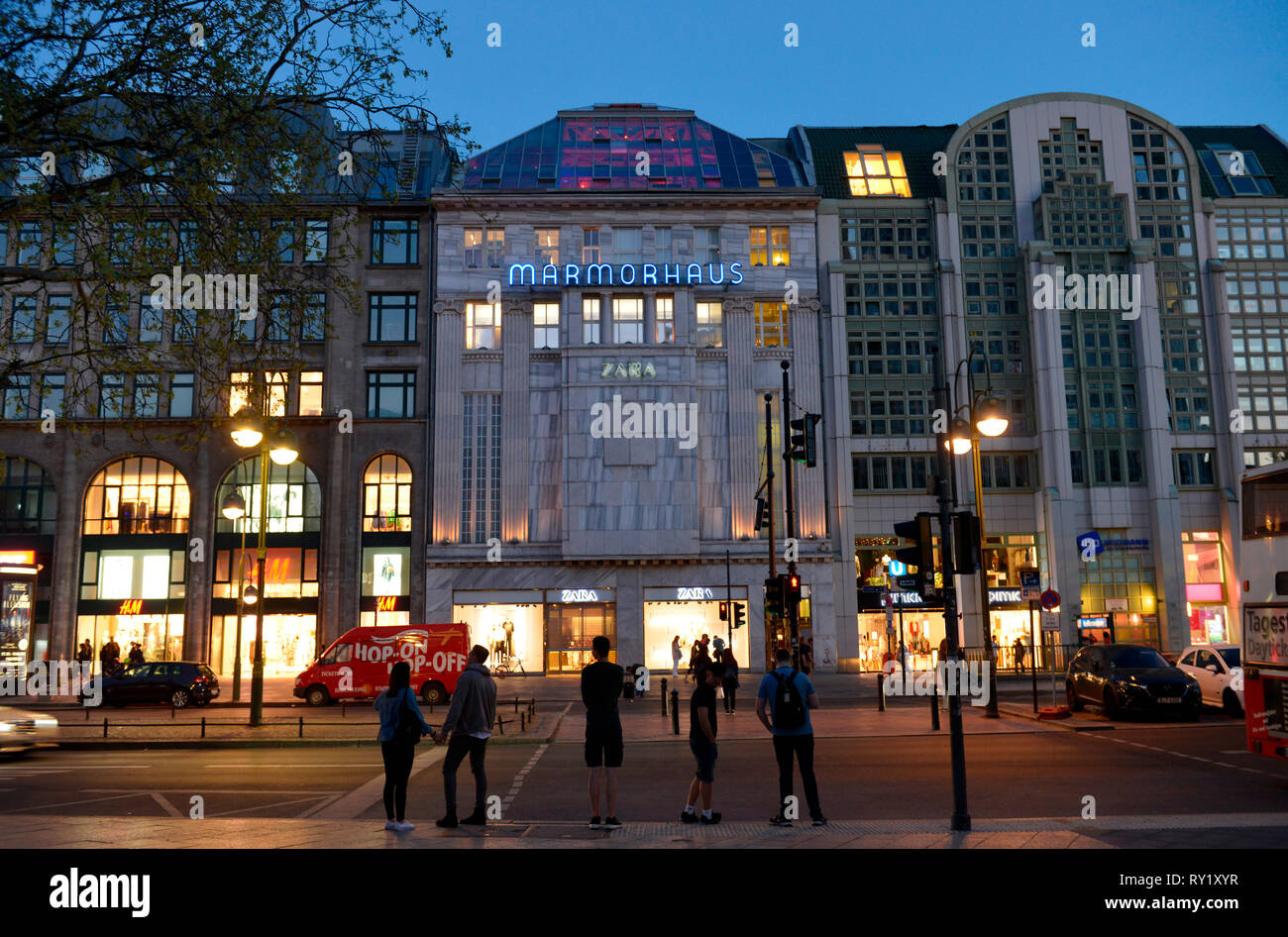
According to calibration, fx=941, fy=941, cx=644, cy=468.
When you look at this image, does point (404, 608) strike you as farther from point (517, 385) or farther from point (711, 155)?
point (711, 155)

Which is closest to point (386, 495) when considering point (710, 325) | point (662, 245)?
point (710, 325)

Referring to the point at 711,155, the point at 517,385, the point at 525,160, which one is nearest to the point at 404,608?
the point at 517,385

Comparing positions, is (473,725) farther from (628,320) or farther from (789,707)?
(628,320)

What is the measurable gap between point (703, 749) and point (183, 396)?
4237cm

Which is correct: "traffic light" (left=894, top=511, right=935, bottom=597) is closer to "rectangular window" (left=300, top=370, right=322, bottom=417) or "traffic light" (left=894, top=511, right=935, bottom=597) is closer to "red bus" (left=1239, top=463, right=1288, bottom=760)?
"red bus" (left=1239, top=463, right=1288, bottom=760)

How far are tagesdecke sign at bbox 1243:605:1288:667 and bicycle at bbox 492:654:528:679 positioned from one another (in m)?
33.3

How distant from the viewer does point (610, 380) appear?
45.3 m

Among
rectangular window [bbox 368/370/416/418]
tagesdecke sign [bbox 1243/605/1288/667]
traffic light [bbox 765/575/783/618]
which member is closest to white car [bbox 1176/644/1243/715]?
tagesdecke sign [bbox 1243/605/1288/667]

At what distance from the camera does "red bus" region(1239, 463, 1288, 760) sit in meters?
12.8

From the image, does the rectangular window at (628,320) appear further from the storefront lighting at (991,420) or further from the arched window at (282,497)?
the storefront lighting at (991,420)

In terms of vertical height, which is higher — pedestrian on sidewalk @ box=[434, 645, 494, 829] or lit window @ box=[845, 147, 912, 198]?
lit window @ box=[845, 147, 912, 198]

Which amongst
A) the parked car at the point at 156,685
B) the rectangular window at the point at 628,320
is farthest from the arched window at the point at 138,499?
the rectangular window at the point at 628,320

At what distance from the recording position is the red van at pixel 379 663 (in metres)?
29.5

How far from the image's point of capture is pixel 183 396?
150ft
